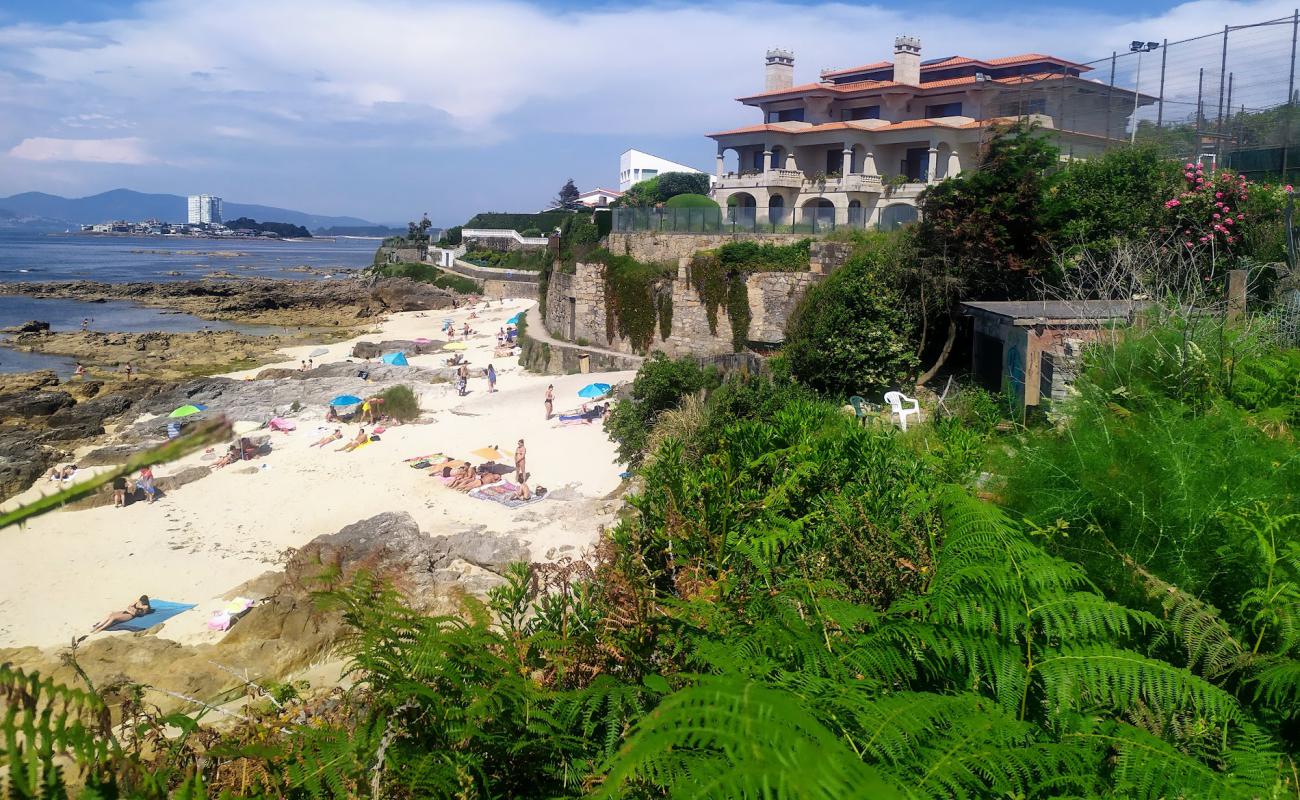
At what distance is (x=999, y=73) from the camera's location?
39.4 m

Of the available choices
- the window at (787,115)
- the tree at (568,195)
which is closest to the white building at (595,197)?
the tree at (568,195)

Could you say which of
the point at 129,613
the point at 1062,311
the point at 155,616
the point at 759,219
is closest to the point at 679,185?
the point at 759,219

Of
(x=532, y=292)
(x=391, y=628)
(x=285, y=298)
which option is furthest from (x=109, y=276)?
(x=391, y=628)

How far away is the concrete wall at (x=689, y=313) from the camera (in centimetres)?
2412

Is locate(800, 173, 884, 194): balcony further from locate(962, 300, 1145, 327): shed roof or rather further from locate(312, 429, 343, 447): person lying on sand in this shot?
locate(312, 429, 343, 447): person lying on sand

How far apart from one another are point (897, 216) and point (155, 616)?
19.4 metres

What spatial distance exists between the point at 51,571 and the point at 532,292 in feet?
141

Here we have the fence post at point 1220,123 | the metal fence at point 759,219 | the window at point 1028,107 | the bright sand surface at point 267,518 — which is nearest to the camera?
Result: the bright sand surface at point 267,518

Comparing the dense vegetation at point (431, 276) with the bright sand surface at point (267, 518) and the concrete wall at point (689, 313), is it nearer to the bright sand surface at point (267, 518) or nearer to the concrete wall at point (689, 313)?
the concrete wall at point (689, 313)

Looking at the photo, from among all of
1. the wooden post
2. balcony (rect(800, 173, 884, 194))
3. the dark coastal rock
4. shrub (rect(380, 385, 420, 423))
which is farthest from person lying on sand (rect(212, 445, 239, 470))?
balcony (rect(800, 173, 884, 194))

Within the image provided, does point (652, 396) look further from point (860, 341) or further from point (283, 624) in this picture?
point (283, 624)

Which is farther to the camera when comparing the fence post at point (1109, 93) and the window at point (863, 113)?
the window at point (863, 113)

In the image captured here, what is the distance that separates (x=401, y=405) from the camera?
25594mm

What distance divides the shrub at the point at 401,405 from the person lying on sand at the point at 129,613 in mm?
11806
